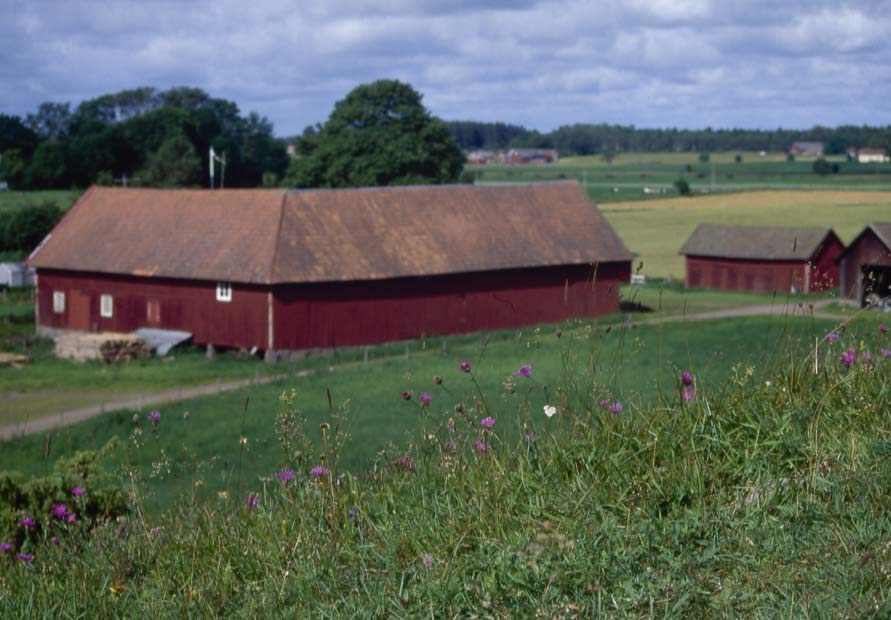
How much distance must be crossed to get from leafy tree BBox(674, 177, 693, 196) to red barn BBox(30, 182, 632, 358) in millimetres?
27605

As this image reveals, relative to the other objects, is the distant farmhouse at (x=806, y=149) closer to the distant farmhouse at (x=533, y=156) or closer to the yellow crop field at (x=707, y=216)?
the yellow crop field at (x=707, y=216)

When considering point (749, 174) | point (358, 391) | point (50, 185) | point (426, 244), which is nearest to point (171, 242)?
point (426, 244)

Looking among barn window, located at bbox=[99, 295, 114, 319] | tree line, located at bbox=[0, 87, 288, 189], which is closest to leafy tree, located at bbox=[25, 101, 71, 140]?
tree line, located at bbox=[0, 87, 288, 189]

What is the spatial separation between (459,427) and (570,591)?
2079mm

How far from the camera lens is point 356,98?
231ft

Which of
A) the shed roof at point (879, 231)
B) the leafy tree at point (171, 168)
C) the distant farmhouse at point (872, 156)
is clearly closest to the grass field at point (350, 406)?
the distant farmhouse at point (872, 156)

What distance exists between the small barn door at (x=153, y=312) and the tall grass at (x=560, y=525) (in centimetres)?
3621

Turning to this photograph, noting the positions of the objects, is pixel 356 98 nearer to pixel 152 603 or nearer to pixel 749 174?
pixel 749 174

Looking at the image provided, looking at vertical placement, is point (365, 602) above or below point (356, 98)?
below

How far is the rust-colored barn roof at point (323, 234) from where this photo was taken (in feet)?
131

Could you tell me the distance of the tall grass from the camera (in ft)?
12.6

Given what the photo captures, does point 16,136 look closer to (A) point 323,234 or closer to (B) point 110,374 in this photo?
(A) point 323,234

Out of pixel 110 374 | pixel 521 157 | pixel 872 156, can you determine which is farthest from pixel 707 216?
pixel 872 156

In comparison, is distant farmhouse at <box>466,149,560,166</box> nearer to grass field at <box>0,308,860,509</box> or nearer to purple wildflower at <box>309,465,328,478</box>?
grass field at <box>0,308,860,509</box>
